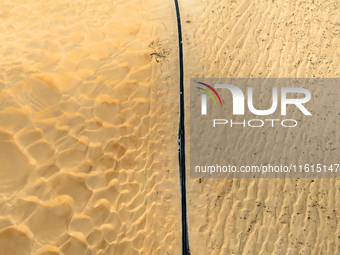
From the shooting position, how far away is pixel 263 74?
489cm

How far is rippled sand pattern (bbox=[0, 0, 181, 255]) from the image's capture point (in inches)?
118

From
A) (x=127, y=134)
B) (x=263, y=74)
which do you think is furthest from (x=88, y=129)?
(x=263, y=74)

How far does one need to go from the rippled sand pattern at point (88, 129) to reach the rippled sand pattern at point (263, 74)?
0.54 m

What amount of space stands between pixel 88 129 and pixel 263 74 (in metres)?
3.54

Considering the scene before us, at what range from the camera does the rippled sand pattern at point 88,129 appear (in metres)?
3.01

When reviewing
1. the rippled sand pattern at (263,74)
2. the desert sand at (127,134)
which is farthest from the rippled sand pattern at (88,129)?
the rippled sand pattern at (263,74)

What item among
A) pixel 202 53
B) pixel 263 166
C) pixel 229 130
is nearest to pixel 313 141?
pixel 263 166

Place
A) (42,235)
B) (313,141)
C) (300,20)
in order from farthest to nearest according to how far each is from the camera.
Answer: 1. (300,20)
2. (313,141)
3. (42,235)

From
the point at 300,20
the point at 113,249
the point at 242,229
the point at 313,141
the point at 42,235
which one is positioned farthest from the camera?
the point at 300,20

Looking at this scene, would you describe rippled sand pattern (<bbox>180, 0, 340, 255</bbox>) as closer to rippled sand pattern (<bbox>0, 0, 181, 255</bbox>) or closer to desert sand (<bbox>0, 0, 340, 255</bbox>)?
desert sand (<bbox>0, 0, 340, 255</bbox>)

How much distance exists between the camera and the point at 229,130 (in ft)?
14.6

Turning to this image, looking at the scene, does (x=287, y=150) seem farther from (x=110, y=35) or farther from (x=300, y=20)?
(x=110, y=35)

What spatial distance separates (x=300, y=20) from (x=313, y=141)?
285 centimetres

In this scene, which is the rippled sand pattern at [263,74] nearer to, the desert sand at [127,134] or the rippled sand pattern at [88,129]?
the desert sand at [127,134]
